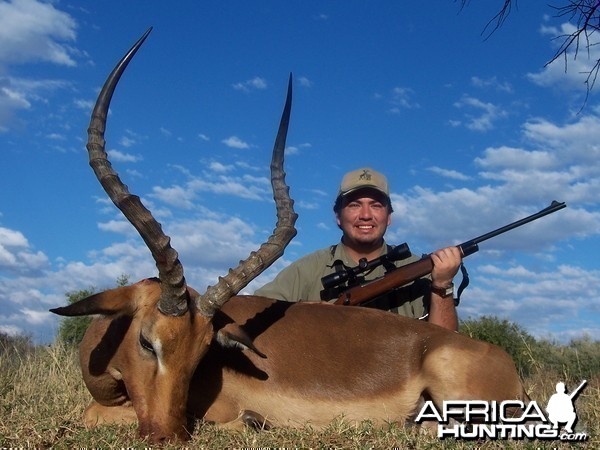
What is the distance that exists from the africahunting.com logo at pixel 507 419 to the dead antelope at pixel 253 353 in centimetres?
10

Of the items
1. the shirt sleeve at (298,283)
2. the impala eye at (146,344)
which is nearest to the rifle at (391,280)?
the shirt sleeve at (298,283)

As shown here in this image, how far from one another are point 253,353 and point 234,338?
59 cm

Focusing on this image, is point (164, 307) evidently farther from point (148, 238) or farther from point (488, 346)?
point (488, 346)

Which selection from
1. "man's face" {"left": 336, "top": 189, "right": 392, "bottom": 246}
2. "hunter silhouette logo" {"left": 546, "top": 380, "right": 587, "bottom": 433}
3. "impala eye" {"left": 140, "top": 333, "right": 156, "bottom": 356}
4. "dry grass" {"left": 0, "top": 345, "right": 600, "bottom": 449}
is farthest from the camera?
"man's face" {"left": 336, "top": 189, "right": 392, "bottom": 246}

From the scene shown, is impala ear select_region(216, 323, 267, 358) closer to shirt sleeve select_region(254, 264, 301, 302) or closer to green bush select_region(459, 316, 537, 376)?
shirt sleeve select_region(254, 264, 301, 302)

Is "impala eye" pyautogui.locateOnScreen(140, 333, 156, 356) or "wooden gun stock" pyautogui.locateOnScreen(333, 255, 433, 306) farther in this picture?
"wooden gun stock" pyautogui.locateOnScreen(333, 255, 433, 306)

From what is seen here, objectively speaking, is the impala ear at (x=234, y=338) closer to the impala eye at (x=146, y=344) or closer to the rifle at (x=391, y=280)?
the impala eye at (x=146, y=344)

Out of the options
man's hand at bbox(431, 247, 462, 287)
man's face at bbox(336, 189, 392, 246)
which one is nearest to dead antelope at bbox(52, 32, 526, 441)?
man's hand at bbox(431, 247, 462, 287)

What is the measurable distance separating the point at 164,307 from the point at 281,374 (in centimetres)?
136

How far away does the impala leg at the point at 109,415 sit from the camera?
5.61 metres

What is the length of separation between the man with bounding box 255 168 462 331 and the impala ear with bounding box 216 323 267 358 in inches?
93.4

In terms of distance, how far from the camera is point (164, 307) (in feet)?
17.1

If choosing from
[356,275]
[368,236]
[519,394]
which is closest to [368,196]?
[368,236]

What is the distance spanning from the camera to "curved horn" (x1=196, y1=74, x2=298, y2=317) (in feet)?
18.1
